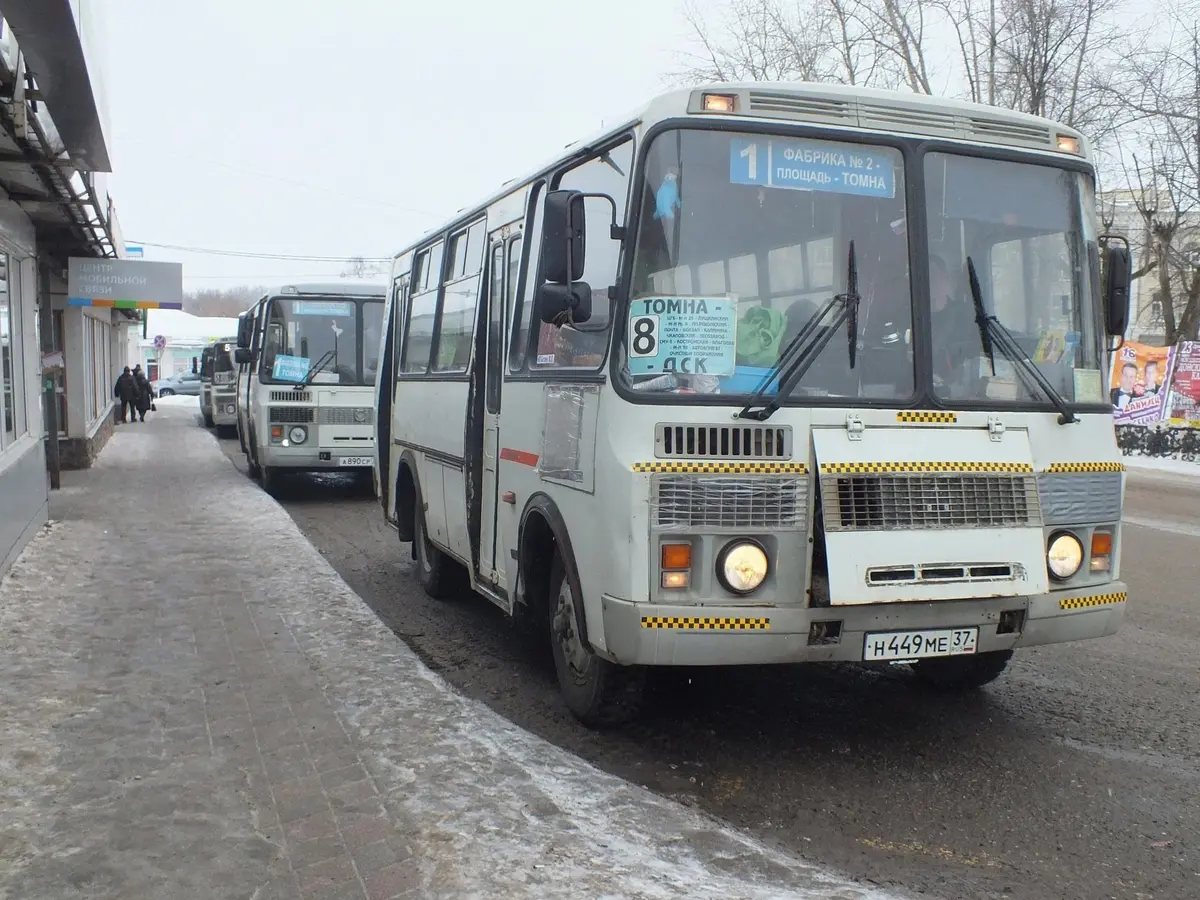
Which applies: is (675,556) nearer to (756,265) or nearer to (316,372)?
(756,265)

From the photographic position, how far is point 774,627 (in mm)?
4512

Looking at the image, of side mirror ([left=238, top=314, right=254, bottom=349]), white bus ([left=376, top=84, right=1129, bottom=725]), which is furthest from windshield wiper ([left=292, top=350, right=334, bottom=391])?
white bus ([left=376, top=84, right=1129, bottom=725])

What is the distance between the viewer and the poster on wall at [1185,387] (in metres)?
22.2

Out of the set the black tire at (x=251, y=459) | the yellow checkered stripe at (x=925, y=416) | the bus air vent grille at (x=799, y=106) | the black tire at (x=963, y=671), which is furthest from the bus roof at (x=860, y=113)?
the black tire at (x=251, y=459)

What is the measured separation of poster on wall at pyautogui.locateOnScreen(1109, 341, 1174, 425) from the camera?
2330 centimetres

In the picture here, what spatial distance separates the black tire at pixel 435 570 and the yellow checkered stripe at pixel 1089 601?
4.72m

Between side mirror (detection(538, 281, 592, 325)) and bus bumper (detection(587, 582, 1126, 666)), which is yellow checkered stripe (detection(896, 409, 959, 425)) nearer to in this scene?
bus bumper (detection(587, 582, 1126, 666))

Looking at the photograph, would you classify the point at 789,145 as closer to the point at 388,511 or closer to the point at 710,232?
the point at 710,232

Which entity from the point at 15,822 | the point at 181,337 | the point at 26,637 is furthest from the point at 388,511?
the point at 181,337

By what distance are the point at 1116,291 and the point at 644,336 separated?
95.2 inches

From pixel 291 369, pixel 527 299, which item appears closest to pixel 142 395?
pixel 291 369

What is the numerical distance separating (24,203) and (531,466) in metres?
9.25

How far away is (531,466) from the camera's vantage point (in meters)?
5.73

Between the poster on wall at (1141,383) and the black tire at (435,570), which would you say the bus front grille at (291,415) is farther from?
the poster on wall at (1141,383)
